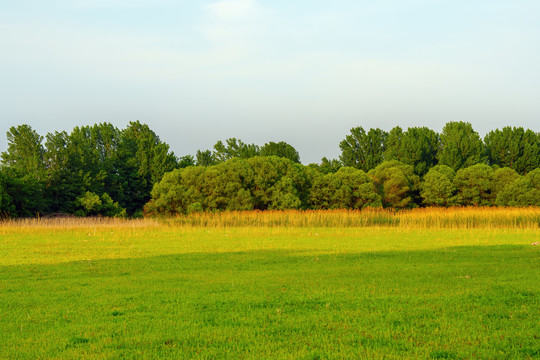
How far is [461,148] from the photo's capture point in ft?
224

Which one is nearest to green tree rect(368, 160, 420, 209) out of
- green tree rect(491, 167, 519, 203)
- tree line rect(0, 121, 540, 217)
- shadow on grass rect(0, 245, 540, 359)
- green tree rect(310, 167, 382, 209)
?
tree line rect(0, 121, 540, 217)

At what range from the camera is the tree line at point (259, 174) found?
164ft

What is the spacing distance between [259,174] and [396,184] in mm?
18652

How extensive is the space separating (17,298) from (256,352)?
497cm

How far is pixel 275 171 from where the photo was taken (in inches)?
2036

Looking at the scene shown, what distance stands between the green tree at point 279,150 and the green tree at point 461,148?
70.2 ft

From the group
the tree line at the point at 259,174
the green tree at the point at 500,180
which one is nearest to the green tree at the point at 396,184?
the tree line at the point at 259,174

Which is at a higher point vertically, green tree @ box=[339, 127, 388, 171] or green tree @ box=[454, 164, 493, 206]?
green tree @ box=[339, 127, 388, 171]

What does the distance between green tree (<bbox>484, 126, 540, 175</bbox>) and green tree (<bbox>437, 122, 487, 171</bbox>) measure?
9.16 ft

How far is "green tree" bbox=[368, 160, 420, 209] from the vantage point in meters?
61.0

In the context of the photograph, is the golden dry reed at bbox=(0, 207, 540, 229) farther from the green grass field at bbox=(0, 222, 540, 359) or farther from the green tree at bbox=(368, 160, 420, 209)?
the green tree at bbox=(368, 160, 420, 209)

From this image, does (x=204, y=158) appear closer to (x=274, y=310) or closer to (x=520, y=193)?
(x=520, y=193)

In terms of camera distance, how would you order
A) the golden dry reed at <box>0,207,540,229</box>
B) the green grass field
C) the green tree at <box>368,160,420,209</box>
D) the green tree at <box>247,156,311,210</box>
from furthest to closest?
the green tree at <box>368,160,420,209</box>, the green tree at <box>247,156,311,210</box>, the golden dry reed at <box>0,207,540,229</box>, the green grass field

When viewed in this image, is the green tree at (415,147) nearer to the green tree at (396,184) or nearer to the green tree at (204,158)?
the green tree at (396,184)
